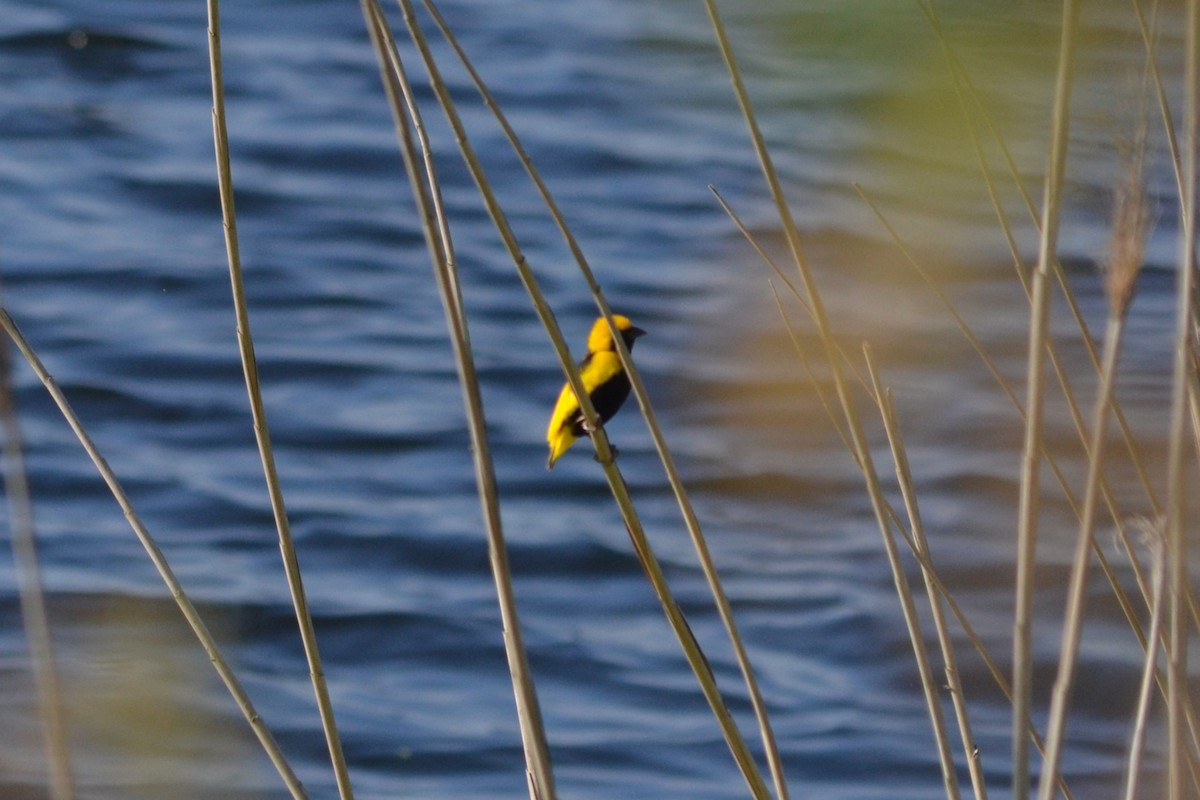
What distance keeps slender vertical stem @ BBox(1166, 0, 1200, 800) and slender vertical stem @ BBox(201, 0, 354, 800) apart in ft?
3.32

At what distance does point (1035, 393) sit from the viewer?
1.72 metres

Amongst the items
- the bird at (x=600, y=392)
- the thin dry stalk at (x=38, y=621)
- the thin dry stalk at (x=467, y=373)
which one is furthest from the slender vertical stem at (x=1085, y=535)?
the bird at (x=600, y=392)

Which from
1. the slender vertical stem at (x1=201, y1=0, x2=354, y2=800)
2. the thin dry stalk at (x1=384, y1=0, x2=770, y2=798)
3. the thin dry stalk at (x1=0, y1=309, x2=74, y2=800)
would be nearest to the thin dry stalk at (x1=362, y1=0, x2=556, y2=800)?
the thin dry stalk at (x1=384, y1=0, x2=770, y2=798)

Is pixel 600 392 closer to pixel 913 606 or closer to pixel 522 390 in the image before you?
pixel 913 606

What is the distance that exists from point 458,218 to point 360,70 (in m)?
2.72

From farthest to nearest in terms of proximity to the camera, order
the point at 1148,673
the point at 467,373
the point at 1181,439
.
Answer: the point at 1148,673 → the point at 467,373 → the point at 1181,439

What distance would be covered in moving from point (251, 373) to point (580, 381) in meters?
0.53

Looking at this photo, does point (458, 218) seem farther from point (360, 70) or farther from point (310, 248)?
point (360, 70)

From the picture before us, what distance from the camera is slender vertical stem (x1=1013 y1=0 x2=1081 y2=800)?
162 centimetres

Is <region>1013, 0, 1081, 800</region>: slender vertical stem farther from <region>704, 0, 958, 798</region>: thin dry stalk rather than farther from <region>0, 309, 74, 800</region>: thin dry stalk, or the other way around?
<region>0, 309, 74, 800</region>: thin dry stalk

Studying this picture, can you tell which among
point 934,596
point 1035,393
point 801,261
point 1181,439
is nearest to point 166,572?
point 801,261

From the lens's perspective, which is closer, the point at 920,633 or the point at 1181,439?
the point at 1181,439

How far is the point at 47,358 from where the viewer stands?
8.78 m

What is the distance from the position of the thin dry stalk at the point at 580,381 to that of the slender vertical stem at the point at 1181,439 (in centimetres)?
52
